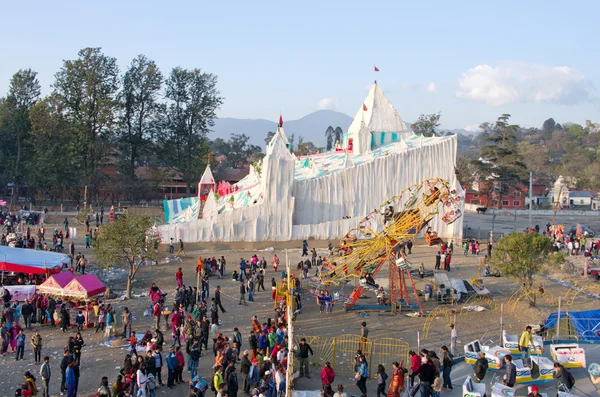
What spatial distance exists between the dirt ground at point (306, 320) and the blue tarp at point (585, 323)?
7.00 ft

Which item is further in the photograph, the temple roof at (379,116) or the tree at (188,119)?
the tree at (188,119)

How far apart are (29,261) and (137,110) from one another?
106 ft

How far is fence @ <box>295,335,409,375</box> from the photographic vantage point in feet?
45.8

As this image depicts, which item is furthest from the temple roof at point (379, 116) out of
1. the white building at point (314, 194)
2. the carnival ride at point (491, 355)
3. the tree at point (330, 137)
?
the tree at point (330, 137)

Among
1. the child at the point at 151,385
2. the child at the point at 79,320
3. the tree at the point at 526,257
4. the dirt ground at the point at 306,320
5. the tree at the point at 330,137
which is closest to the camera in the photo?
the child at the point at 151,385

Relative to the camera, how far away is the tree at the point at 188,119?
171ft

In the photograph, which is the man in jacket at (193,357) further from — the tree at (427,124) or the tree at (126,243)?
the tree at (427,124)

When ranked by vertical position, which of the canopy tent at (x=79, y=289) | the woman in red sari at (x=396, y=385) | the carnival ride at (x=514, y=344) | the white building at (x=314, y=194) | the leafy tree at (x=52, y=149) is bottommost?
the woman in red sari at (x=396, y=385)

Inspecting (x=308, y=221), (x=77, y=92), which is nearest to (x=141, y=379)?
(x=308, y=221)

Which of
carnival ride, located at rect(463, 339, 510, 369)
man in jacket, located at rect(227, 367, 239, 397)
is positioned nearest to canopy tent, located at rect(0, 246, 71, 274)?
man in jacket, located at rect(227, 367, 239, 397)

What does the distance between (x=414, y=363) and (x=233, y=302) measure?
1008 centimetres

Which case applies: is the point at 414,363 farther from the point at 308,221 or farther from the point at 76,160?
the point at 76,160

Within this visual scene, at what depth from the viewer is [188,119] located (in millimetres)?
53375

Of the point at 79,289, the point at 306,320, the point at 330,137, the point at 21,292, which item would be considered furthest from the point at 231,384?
the point at 330,137
